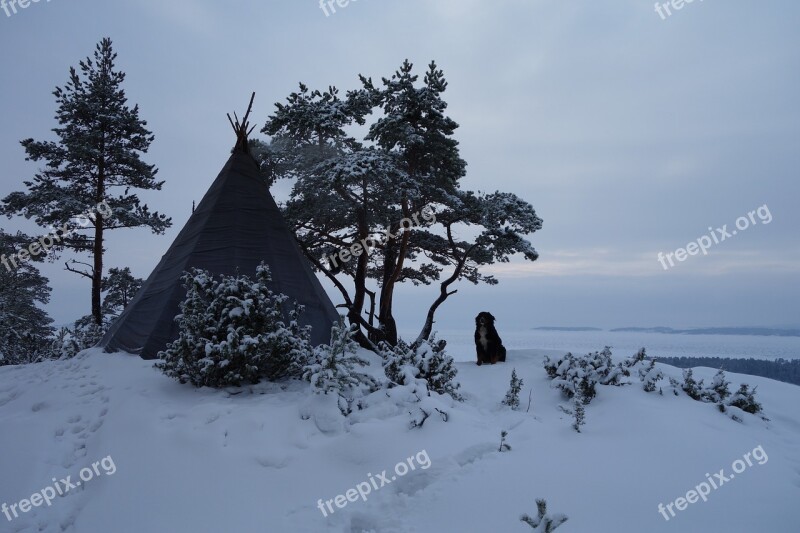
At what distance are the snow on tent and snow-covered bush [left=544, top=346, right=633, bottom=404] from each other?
473 cm

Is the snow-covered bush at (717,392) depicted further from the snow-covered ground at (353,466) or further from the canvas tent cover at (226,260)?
the canvas tent cover at (226,260)

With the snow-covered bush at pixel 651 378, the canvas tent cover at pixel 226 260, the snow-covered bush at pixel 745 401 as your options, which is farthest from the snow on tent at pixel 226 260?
the snow-covered bush at pixel 745 401

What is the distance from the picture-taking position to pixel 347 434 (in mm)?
4500

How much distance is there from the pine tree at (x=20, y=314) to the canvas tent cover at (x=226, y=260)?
13.9 ft

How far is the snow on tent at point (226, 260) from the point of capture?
7613 mm

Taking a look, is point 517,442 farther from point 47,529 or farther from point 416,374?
point 47,529

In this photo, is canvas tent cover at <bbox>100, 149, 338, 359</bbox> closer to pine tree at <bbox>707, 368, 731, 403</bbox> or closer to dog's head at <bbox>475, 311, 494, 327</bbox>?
dog's head at <bbox>475, 311, 494, 327</bbox>

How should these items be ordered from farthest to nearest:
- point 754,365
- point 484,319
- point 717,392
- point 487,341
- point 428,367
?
point 754,365 → point 484,319 → point 487,341 → point 717,392 → point 428,367

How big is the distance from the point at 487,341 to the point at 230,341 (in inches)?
296

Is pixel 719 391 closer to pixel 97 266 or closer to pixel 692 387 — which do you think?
pixel 692 387

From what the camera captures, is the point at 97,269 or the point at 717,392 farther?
the point at 97,269

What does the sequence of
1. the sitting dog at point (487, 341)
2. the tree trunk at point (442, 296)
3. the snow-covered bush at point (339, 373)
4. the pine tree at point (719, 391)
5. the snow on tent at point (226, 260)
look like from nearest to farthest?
the snow-covered bush at point (339, 373) < the pine tree at point (719, 391) < the snow on tent at point (226, 260) < the sitting dog at point (487, 341) < the tree trunk at point (442, 296)

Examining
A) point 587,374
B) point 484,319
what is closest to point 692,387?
point 587,374

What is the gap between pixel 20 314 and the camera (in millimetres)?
17766
